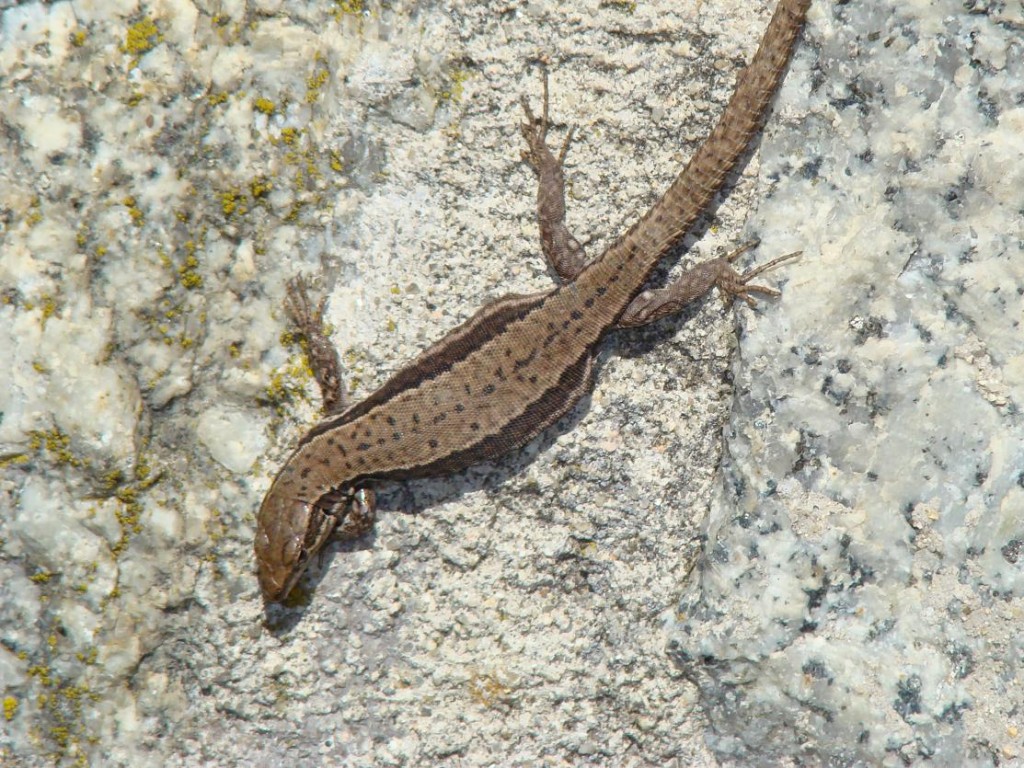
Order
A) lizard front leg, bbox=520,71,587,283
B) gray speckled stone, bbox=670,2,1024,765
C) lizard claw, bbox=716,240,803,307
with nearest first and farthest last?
gray speckled stone, bbox=670,2,1024,765
lizard claw, bbox=716,240,803,307
lizard front leg, bbox=520,71,587,283

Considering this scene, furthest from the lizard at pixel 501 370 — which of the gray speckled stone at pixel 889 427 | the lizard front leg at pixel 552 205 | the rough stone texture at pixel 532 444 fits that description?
the gray speckled stone at pixel 889 427

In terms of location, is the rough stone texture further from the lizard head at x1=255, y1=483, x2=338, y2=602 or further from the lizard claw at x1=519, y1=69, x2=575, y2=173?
the lizard head at x1=255, y1=483, x2=338, y2=602

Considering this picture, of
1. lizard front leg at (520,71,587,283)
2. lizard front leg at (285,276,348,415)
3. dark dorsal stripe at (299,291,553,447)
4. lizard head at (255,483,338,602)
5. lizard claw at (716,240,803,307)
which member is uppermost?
lizard claw at (716,240,803,307)

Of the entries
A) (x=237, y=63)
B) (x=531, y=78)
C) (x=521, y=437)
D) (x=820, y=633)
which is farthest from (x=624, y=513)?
(x=237, y=63)

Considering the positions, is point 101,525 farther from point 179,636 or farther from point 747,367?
point 747,367

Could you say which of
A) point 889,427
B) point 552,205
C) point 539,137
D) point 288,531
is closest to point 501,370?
point 552,205

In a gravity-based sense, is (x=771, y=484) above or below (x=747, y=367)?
below

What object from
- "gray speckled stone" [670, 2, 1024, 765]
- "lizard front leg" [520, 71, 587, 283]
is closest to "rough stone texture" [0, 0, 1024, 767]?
"gray speckled stone" [670, 2, 1024, 765]

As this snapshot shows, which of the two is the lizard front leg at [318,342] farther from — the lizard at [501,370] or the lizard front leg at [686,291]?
the lizard front leg at [686,291]
